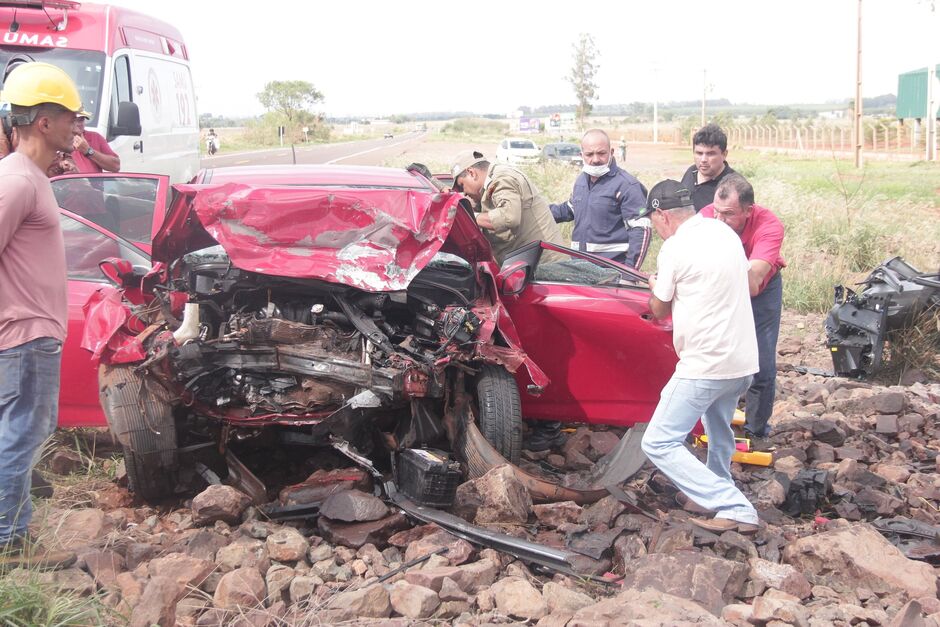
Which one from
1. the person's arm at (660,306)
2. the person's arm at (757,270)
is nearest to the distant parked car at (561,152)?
the person's arm at (757,270)

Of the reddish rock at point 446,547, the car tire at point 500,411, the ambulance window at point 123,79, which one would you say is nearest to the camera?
the reddish rock at point 446,547

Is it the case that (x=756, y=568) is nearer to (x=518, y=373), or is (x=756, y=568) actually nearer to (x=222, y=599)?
(x=518, y=373)

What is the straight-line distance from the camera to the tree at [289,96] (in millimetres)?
48000

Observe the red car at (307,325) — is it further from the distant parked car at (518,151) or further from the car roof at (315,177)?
the distant parked car at (518,151)

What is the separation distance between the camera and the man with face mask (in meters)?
6.12

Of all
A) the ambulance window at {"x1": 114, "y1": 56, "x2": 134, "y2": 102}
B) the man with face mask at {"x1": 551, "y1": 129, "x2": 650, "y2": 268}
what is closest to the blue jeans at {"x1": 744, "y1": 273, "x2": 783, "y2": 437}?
the man with face mask at {"x1": 551, "y1": 129, "x2": 650, "y2": 268}

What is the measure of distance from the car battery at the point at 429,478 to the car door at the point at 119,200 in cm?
216

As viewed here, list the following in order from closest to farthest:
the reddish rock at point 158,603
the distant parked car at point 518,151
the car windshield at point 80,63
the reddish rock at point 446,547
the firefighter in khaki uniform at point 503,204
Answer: the reddish rock at point 158,603 → the reddish rock at point 446,547 → the firefighter in khaki uniform at point 503,204 → the car windshield at point 80,63 → the distant parked car at point 518,151

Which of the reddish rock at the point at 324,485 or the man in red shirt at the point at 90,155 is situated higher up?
the man in red shirt at the point at 90,155

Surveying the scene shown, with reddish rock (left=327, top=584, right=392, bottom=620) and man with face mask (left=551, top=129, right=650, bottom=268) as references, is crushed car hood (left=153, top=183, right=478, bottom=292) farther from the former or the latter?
man with face mask (left=551, top=129, right=650, bottom=268)

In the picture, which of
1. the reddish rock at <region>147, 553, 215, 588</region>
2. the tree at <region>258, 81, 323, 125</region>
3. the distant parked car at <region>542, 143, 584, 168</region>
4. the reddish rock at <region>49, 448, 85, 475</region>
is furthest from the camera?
the tree at <region>258, 81, 323, 125</region>

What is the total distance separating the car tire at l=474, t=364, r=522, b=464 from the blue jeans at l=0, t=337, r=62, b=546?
2047 millimetres

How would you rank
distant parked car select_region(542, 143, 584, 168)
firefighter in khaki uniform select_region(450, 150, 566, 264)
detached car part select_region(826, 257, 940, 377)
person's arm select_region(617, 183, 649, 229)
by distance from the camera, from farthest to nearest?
distant parked car select_region(542, 143, 584, 168)
detached car part select_region(826, 257, 940, 377)
person's arm select_region(617, 183, 649, 229)
firefighter in khaki uniform select_region(450, 150, 566, 264)

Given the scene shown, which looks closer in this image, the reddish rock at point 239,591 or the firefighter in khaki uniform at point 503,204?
the reddish rock at point 239,591
